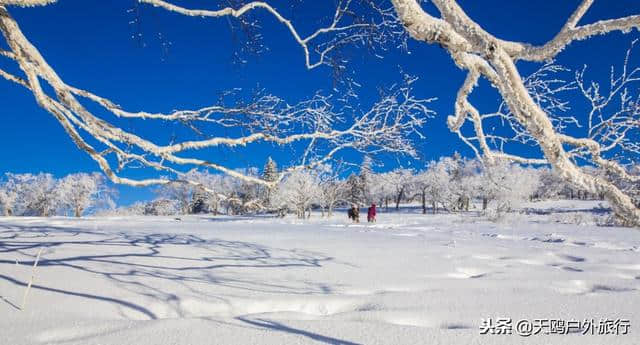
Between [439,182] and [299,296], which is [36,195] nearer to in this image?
[439,182]

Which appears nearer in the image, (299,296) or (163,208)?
(299,296)

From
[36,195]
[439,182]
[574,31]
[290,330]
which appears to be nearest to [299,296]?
[290,330]

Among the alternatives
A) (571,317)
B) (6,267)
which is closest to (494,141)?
(571,317)

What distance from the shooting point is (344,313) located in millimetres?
2283

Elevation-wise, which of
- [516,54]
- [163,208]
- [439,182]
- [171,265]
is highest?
[439,182]

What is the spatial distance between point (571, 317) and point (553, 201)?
67526mm

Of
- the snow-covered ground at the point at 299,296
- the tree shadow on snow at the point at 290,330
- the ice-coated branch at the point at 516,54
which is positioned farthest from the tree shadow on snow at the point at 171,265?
the ice-coated branch at the point at 516,54

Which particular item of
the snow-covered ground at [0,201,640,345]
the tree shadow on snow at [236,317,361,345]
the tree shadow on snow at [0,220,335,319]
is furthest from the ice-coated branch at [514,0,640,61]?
the tree shadow on snow at [0,220,335,319]

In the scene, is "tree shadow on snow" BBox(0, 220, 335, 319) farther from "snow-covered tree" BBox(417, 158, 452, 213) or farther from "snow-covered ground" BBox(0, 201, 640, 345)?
"snow-covered tree" BBox(417, 158, 452, 213)

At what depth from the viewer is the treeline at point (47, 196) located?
50281 millimetres

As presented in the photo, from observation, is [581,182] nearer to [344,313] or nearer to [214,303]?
[344,313]

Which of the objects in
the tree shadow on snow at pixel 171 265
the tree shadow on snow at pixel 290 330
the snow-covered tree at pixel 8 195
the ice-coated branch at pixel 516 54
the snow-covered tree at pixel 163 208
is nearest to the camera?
the ice-coated branch at pixel 516 54

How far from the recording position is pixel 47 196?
50344mm

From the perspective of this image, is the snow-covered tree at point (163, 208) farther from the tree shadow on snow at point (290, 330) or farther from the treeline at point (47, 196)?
the tree shadow on snow at point (290, 330)
